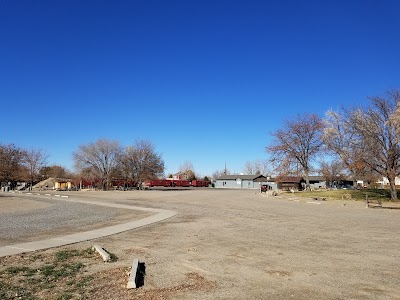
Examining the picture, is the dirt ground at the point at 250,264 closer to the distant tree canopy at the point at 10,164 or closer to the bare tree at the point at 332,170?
the bare tree at the point at 332,170

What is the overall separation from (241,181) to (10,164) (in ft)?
218

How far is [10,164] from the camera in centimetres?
8388

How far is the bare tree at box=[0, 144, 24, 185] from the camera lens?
81206 mm

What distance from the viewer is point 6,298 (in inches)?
245

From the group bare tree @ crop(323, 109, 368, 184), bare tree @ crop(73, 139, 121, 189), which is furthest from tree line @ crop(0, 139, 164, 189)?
bare tree @ crop(323, 109, 368, 184)

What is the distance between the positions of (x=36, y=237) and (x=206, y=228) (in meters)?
6.91

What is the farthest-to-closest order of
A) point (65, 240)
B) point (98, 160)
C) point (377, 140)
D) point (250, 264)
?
point (98, 160)
point (377, 140)
point (65, 240)
point (250, 264)

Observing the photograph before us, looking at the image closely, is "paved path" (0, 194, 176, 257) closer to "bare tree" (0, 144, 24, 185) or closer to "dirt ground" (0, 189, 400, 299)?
"dirt ground" (0, 189, 400, 299)

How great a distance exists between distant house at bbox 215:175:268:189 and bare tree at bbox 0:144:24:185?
60.9 meters

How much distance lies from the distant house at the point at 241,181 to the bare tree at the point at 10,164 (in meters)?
60.9

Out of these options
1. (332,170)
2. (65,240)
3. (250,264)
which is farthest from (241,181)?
(250,264)

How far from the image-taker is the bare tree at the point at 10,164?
8121 cm

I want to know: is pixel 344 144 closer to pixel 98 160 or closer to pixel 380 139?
pixel 380 139

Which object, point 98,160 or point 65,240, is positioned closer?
point 65,240
